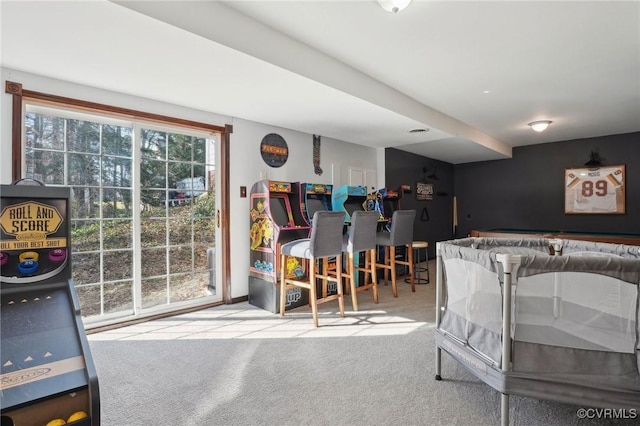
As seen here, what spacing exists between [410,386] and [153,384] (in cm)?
168

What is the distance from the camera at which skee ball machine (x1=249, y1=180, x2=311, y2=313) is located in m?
3.61

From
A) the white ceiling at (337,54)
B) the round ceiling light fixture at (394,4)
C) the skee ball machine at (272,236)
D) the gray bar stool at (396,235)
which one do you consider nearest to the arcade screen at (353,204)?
the gray bar stool at (396,235)

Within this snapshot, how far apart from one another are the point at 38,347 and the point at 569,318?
85.9 inches

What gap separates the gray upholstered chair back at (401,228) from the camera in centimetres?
420

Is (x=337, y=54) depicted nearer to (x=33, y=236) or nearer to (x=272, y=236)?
(x=272, y=236)

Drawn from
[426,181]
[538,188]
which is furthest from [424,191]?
[538,188]

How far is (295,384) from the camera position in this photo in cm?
212

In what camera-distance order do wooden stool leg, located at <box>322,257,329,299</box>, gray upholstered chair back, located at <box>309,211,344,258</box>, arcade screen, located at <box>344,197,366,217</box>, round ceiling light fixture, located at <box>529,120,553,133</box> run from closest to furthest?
gray upholstered chair back, located at <box>309,211,344,258</box> → wooden stool leg, located at <box>322,257,329,299</box> → round ceiling light fixture, located at <box>529,120,553,133</box> → arcade screen, located at <box>344,197,366,217</box>

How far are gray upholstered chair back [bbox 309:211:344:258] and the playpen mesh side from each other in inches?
62.9

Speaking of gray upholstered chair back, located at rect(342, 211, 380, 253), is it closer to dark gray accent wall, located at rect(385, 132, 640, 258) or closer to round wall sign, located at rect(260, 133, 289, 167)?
round wall sign, located at rect(260, 133, 289, 167)

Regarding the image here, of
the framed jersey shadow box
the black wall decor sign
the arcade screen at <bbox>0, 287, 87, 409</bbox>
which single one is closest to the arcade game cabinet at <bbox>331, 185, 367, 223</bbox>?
the black wall decor sign

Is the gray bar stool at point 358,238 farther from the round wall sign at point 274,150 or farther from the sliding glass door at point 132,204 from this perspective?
the sliding glass door at point 132,204

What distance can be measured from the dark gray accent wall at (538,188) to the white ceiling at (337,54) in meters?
2.12

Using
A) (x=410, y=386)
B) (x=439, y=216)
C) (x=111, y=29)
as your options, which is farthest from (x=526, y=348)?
(x=439, y=216)
